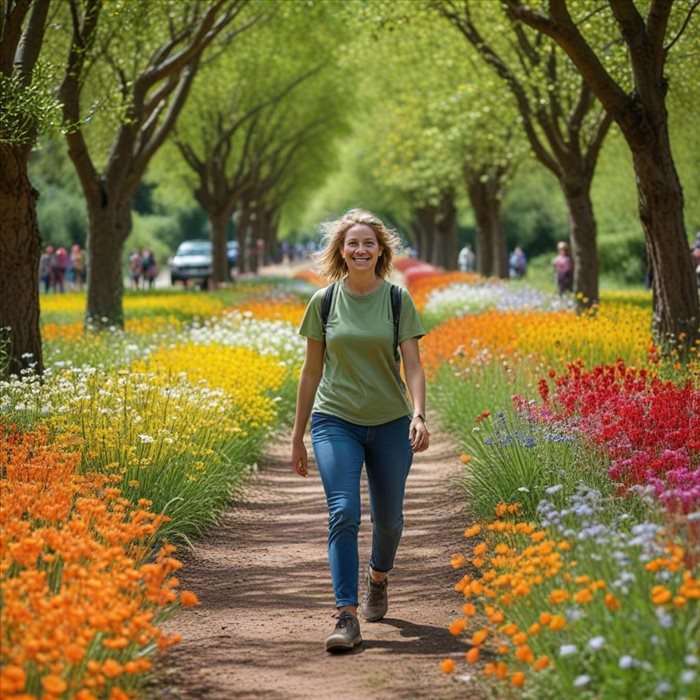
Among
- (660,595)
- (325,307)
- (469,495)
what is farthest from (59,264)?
(660,595)

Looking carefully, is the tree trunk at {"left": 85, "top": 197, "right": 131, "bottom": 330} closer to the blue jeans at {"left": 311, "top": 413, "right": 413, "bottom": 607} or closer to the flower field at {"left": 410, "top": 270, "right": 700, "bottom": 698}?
the flower field at {"left": 410, "top": 270, "right": 700, "bottom": 698}

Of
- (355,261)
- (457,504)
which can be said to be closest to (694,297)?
(457,504)

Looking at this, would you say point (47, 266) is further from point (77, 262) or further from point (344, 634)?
point (344, 634)

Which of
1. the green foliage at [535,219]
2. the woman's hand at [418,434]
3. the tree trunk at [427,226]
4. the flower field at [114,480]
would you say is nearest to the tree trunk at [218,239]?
the flower field at [114,480]

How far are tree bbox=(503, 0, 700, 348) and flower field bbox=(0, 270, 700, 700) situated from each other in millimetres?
555

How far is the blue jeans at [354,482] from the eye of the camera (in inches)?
235

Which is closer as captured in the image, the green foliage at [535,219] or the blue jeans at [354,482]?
the blue jeans at [354,482]

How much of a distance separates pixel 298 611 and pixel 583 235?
1550 centimetres

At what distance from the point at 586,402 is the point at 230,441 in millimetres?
3322

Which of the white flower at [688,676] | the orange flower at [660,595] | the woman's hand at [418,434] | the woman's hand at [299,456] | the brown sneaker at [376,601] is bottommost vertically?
the brown sneaker at [376,601]

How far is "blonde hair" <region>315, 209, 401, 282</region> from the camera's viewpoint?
6457 mm

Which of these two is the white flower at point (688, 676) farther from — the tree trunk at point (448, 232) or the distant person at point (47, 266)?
the tree trunk at point (448, 232)

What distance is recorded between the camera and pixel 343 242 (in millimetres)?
6508

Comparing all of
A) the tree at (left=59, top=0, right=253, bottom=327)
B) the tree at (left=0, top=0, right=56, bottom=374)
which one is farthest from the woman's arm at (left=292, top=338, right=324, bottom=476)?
the tree at (left=59, top=0, right=253, bottom=327)
